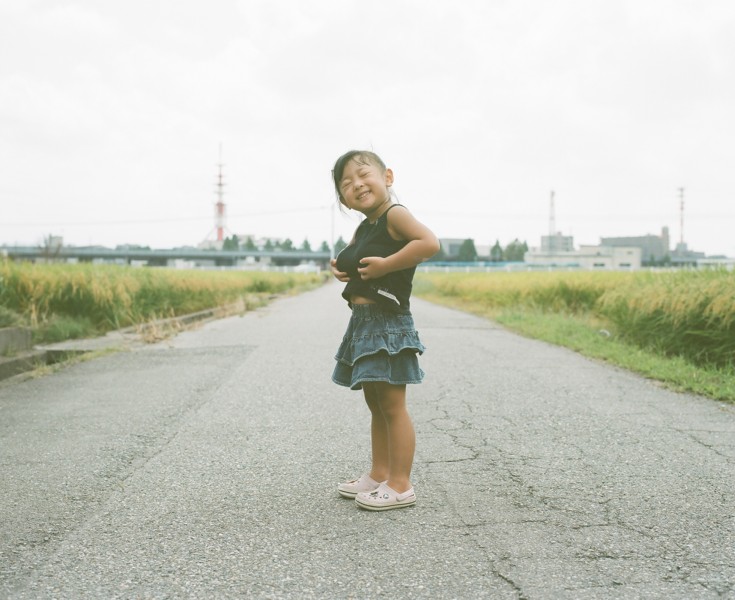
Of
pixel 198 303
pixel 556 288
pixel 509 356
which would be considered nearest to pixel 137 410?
pixel 509 356

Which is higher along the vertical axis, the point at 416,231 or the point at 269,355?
the point at 416,231

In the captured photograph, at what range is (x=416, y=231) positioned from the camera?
273 cm

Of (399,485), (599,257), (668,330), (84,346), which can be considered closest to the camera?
Result: (399,485)

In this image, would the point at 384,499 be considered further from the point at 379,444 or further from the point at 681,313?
the point at 681,313

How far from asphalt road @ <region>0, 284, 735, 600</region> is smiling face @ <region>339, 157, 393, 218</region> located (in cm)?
127

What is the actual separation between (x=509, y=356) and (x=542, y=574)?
5841 millimetres

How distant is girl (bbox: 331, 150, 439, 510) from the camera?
2754 mm

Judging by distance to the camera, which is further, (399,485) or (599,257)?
(599,257)

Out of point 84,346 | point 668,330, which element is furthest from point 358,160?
point 84,346

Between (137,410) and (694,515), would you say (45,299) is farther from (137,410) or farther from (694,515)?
(694,515)

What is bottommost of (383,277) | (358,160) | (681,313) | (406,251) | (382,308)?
(681,313)

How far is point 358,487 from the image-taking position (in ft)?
9.59

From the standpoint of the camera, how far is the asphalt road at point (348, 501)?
2119mm

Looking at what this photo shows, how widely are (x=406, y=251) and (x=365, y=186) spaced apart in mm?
351
